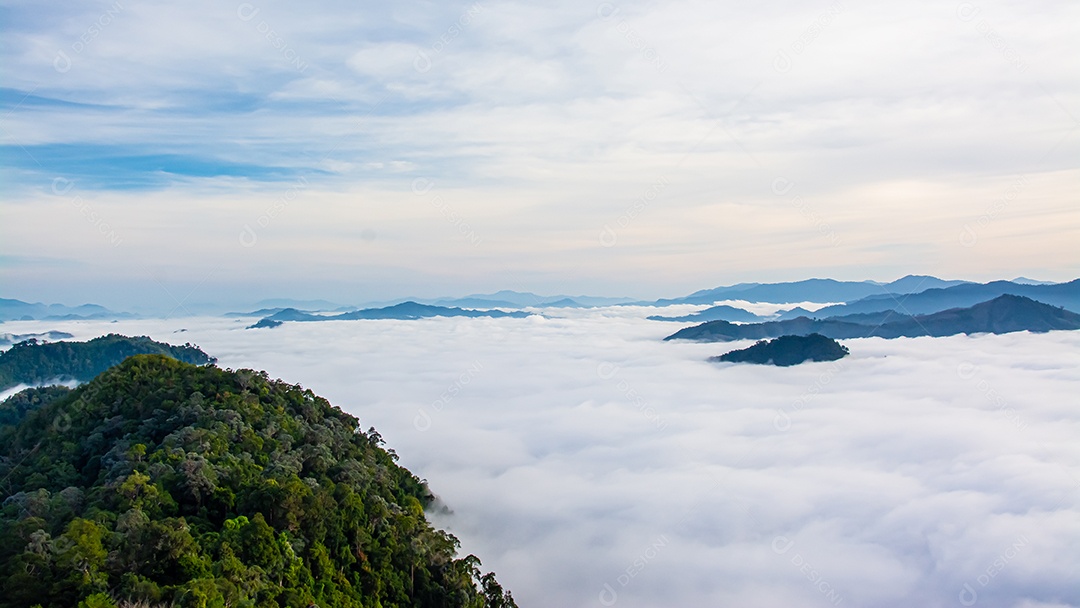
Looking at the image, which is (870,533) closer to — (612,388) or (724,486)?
(724,486)

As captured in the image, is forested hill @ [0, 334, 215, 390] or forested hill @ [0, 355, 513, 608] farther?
forested hill @ [0, 334, 215, 390]

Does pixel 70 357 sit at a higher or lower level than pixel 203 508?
lower

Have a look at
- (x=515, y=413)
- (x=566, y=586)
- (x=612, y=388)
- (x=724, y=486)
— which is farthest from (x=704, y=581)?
(x=612, y=388)

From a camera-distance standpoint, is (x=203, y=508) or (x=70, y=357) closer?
(x=203, y=508)

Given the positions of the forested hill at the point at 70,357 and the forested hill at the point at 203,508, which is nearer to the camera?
the forested hill at the point at 203,508
